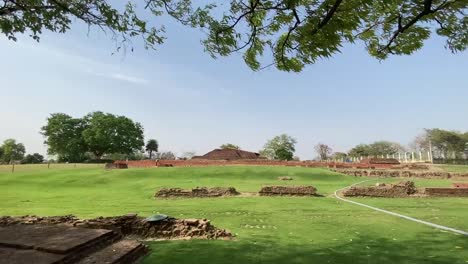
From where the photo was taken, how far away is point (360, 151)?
334 ft

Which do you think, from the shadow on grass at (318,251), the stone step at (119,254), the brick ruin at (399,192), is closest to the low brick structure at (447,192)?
the brick ruin at (399,192)

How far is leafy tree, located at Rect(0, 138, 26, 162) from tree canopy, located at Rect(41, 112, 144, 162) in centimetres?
2251

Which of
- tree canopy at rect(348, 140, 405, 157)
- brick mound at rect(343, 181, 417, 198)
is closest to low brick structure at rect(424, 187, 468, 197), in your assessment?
brick mound at rect(343, 181, 417, 198)

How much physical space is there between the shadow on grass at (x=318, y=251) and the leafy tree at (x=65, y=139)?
71790 millimetres

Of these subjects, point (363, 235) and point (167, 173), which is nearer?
point (363, 235)

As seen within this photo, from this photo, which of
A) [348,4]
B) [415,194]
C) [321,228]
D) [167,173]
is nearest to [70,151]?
[167,173]

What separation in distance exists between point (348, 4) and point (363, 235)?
6075mm

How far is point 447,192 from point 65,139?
68.8 metres

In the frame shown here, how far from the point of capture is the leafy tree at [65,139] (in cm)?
7562

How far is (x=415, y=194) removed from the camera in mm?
21094

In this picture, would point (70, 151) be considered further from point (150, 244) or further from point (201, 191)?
point (150, 244)

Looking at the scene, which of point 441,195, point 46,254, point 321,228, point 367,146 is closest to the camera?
point 46,254

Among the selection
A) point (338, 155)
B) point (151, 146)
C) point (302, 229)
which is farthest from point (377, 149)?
point (302, 229)

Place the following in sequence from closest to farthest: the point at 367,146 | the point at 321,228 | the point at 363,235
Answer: the point at 363,235
the point at 321,228
the point at 367,146
